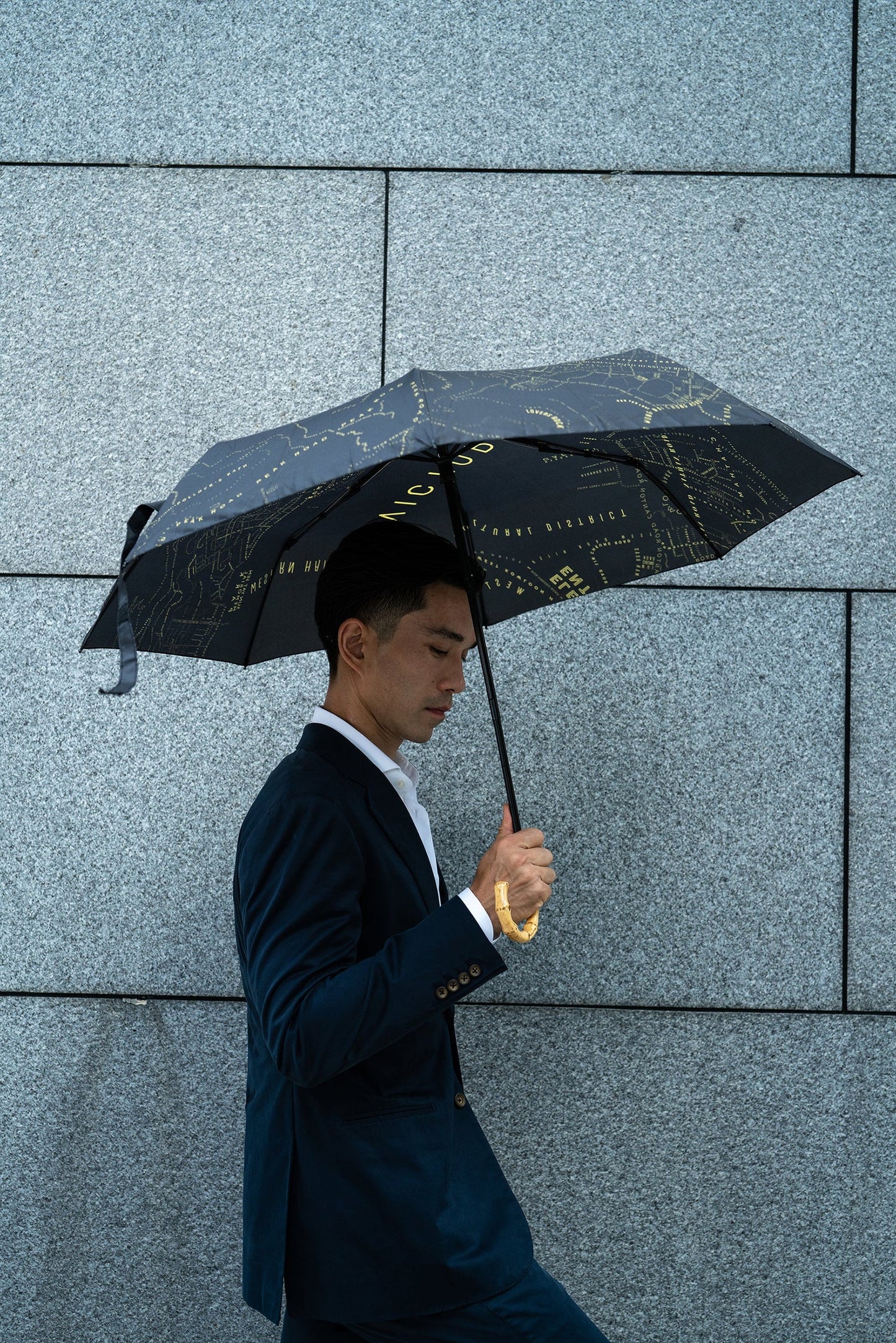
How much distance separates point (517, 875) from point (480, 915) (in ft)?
0.32

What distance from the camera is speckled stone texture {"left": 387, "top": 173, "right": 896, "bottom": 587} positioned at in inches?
137

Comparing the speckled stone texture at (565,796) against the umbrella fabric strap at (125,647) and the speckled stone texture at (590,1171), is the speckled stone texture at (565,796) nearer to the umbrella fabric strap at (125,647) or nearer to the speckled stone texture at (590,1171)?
the speckled stone texture at (590,1171)

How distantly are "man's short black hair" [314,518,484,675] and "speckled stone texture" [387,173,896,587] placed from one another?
4.67ft

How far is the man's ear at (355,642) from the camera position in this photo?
218 centimetres

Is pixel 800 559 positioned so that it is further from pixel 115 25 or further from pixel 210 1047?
pixel 115 25

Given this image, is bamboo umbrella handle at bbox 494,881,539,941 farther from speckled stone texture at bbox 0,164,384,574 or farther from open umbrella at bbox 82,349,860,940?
speckled stone texture at bbox 0,164,384,574

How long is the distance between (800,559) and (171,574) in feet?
6.50

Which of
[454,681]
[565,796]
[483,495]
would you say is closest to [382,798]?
[454,681]

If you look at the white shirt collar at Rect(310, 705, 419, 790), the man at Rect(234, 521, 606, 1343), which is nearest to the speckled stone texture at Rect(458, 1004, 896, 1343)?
the man at Rect(234, 521, 606, 1343)

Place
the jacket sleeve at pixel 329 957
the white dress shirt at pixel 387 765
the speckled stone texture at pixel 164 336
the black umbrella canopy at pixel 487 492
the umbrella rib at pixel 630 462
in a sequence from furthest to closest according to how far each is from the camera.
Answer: the speckled stone texture at pixel 164 336, the umbrella rib at pixel 630 462, the white dress shirt at pixel 387 765, the jacket sleeve at pixel 329 957, the black umbrella canopy at pixel 487 492

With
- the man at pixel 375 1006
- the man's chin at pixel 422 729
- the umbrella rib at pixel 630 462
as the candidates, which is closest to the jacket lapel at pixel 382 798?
the man at pixel 375 1006

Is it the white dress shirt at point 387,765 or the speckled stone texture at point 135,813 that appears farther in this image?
the speckled stone texture at point 135,813

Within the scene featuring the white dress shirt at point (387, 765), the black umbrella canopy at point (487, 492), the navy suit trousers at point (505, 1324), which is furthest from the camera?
the white dress shirt at point (387, 765)

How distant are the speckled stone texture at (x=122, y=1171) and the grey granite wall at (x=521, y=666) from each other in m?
0.01
